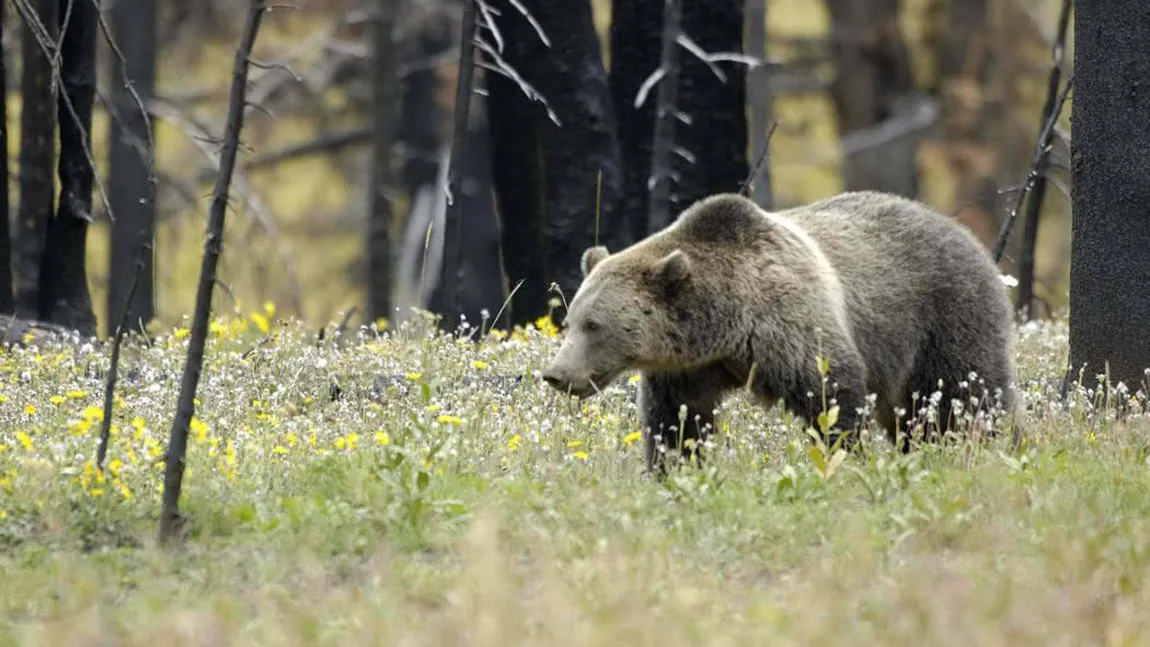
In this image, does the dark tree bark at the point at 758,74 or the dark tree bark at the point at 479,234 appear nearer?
the dark tree bark at the point at 758,74

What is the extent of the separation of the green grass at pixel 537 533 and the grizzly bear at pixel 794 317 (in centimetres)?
33

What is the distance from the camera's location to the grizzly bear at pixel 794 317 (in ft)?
25.2

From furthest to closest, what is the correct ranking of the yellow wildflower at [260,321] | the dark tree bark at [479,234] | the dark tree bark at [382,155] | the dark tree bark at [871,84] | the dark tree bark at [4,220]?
1. the dark tree bark at [871,84]
2. the dark tree bark at [479,234]
3. the dark tree bark at [382,155]
4. the dark tree bark at [4,220]
5. the yellow wildflower at [260,321]

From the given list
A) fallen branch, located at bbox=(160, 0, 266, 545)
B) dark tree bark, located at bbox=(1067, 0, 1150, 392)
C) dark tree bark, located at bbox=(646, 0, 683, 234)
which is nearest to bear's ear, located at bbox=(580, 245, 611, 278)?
fallen branch, located at bbox=(160, 0, 266, 545)

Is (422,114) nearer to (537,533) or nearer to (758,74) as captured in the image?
(758,74)

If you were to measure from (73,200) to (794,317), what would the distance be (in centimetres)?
616

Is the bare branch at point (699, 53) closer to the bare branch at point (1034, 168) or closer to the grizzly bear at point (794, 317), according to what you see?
the bare branch at point (1034, 168)

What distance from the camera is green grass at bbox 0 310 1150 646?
5.01 meters

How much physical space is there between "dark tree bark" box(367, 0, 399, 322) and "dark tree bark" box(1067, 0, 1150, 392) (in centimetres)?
1120

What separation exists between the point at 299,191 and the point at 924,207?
25714 mm

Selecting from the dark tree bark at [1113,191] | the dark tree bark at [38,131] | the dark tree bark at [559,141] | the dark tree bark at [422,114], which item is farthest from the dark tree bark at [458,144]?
the dark tree bark at [422,114]

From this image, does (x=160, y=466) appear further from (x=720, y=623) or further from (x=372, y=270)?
(x=372, y=270)

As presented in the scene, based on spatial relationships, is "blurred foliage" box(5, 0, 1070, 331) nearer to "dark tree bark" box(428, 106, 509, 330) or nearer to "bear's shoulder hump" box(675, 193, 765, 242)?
"dark tree bark" box(428, 106, 509, 330)

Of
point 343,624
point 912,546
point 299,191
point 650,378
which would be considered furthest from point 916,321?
point 299,191
